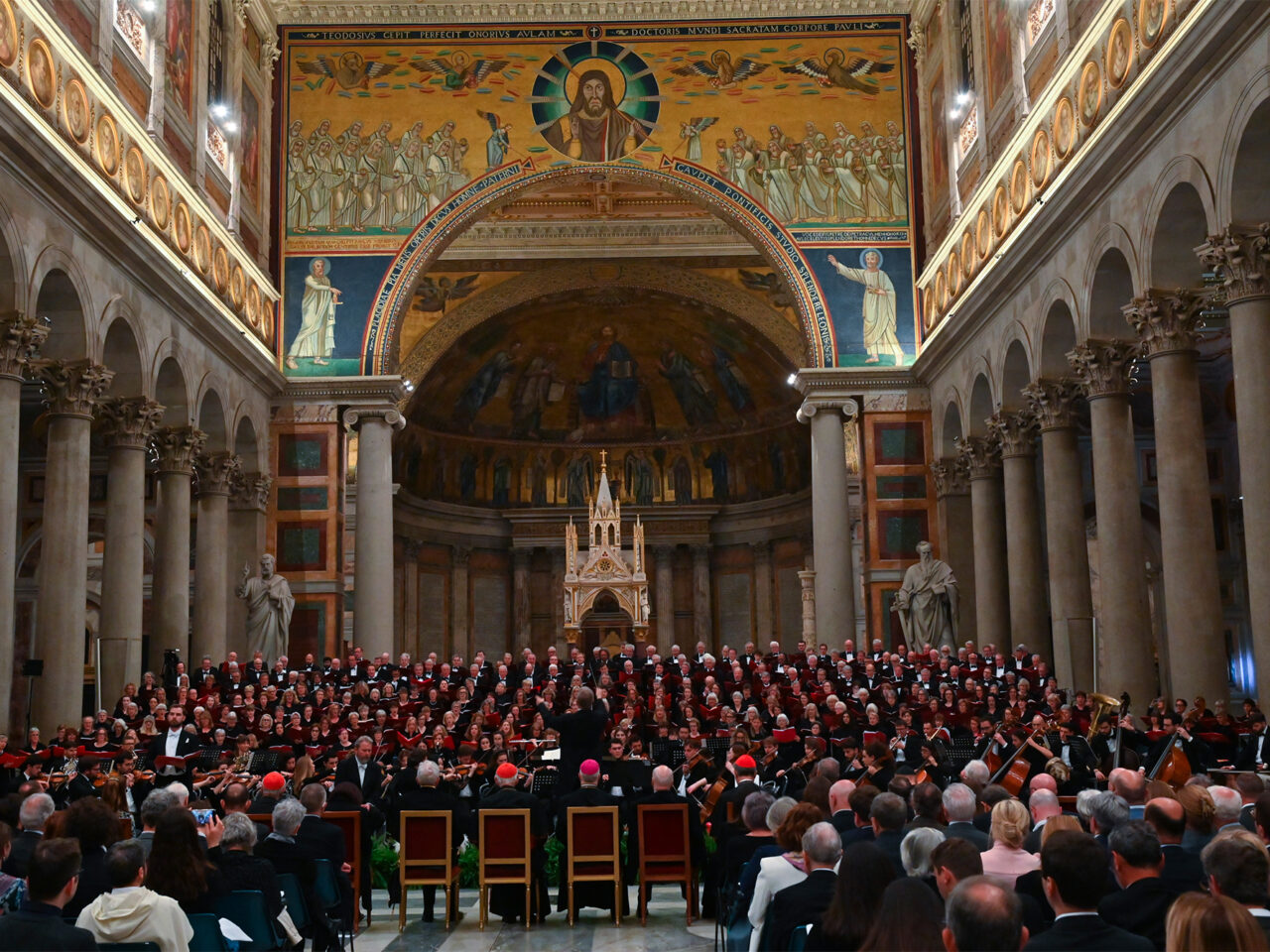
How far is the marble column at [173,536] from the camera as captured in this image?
81.7ft

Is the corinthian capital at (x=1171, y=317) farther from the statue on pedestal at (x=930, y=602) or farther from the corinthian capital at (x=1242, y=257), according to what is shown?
the statue on pedestal at (x=930, y=602)

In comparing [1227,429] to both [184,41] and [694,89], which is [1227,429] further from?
[184,41]

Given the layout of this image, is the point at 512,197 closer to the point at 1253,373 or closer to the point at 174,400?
the point at 174,400

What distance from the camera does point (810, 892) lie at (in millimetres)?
6262

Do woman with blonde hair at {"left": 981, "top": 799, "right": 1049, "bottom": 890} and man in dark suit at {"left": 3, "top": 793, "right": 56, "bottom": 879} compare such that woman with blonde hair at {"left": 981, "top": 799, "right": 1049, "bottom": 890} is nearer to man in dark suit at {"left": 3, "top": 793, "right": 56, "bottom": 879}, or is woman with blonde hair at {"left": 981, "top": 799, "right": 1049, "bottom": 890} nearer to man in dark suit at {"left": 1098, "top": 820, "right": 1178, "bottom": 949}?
man in dark suit at {"left": 1098, "top": 820, "right": 1178, "bottom": 949}

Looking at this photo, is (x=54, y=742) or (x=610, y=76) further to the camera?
(x=610, y=76)

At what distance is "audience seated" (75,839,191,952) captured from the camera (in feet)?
18.8

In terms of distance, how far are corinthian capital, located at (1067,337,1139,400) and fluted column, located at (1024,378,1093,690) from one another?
2033mm

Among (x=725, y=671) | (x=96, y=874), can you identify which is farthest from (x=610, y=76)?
(x=96, y=874)

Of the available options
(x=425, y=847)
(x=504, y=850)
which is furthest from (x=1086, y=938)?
(x=425, y=847)

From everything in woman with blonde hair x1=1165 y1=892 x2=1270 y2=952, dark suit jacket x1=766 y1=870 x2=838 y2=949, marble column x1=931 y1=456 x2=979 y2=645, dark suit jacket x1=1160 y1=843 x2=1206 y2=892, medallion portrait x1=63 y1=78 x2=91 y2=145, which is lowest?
dark suit jacket x1=766 y1=870 x2=838 y2=949

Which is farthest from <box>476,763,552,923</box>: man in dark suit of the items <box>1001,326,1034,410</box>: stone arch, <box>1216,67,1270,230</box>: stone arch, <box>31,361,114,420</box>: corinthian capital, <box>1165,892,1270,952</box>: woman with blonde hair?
<box>1001,326,1034,410</box>: stone arch

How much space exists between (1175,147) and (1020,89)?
7247 millimetres

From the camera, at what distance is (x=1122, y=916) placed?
5496 millimetres
